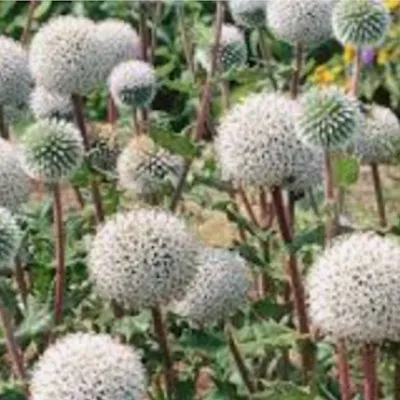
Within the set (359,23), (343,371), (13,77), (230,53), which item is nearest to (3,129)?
(13,77)

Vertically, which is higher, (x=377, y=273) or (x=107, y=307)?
(x=377, y=273)

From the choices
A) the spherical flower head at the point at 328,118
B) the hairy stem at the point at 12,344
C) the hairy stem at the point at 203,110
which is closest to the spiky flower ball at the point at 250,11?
the hairy stem at the point at 203,110

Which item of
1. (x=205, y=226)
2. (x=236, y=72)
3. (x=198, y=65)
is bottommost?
(x=198, y=65)

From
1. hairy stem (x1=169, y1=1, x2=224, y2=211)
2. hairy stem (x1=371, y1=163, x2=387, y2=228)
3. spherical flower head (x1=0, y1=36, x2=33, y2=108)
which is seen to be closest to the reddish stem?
hairy stem (x1=169, y1=1, x2=224, y2=211)

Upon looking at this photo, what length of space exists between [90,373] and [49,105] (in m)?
1.43

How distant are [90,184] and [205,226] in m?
0.30

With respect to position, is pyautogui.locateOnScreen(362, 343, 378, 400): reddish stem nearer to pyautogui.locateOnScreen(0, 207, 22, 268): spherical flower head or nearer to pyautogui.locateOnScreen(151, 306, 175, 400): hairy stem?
pyautogui.locateOnScreen(151, 306, 175, 400): hairy stem

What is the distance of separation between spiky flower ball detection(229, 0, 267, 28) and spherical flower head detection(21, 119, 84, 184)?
91 centimetres

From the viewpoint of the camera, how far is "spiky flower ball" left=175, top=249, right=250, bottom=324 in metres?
2.51

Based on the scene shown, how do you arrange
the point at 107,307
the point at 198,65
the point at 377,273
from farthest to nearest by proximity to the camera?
the point at 198,65, the point at 107,307, the point at 377,273

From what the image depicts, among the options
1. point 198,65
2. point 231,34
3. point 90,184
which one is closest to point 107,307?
point 90,184

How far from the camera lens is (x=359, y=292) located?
2076 millimetres

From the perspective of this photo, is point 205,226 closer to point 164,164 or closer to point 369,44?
point 164,164

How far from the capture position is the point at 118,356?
2102 millimetres
